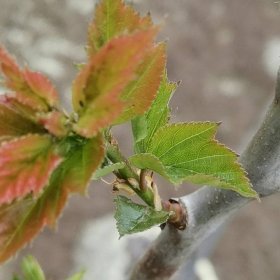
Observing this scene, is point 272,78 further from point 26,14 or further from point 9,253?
point 9,253

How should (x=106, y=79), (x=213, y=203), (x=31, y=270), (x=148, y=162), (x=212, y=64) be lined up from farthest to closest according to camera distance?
(x=212, y=64), (x=31, y=270), (x=213, y=203), (x=148, y=162), (x=106, y=79)

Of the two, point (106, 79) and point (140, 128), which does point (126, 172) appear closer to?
point (140, 128)

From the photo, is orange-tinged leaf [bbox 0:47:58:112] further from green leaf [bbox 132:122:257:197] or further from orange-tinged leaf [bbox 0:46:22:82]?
green leaf [bbox 132:122:257:197]

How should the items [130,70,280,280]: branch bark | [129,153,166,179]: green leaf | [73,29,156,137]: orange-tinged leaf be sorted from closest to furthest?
[73,29,156,137]: orange-tinged leaf, [129,153,166,179]: green leaf, [130,70,280,280]: branch bark

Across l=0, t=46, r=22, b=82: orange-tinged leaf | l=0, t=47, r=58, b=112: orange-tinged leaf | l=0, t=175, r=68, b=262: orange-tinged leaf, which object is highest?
l=0, t=46, r=22, b=82: orange-tinged leaf

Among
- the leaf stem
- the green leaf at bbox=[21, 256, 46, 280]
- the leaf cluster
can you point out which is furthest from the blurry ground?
the leaf cluster

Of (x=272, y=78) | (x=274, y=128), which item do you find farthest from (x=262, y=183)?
(x=272, y=78)

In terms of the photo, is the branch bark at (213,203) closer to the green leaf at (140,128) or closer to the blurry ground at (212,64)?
the green leaf at (140,128)

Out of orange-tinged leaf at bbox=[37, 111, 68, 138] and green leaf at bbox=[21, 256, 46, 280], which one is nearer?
orange-tinged leaf at bbox=[37, 111, 68, 138]

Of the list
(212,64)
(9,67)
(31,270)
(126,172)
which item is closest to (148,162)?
(126,172)
